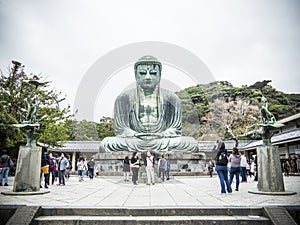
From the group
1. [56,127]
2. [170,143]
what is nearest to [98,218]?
[170,143]

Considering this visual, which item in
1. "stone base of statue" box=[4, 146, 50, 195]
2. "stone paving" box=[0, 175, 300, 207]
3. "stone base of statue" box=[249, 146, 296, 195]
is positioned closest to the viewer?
"stone paving" box=[0, 175, 300, 207]

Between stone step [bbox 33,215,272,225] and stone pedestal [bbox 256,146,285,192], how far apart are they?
7.87 feet

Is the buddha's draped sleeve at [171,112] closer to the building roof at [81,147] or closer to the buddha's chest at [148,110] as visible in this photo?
the buddha's chest at [148,110]

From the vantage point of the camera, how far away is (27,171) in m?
7.22

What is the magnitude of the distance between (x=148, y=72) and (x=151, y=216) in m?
12.3

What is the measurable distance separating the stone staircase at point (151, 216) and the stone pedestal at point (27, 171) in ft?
8.16

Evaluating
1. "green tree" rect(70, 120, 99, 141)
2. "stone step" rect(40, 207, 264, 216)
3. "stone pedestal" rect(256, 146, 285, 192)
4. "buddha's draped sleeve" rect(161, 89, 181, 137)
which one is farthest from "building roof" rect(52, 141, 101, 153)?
"stone step" rect(40, 207, 264, 216)

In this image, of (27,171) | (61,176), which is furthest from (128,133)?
(27,171)

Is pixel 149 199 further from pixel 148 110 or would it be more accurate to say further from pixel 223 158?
pixel 148 110

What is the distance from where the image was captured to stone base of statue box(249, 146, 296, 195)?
Answer: 6.81m

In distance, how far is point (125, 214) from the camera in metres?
4.92

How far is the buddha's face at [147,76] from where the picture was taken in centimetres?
1634

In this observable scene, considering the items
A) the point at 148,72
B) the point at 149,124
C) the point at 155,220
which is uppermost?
the point at 148,72

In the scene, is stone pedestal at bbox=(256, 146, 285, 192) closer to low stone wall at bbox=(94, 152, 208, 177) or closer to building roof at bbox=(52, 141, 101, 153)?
low stone wall at bbox=(94, 152, 208, 177)
